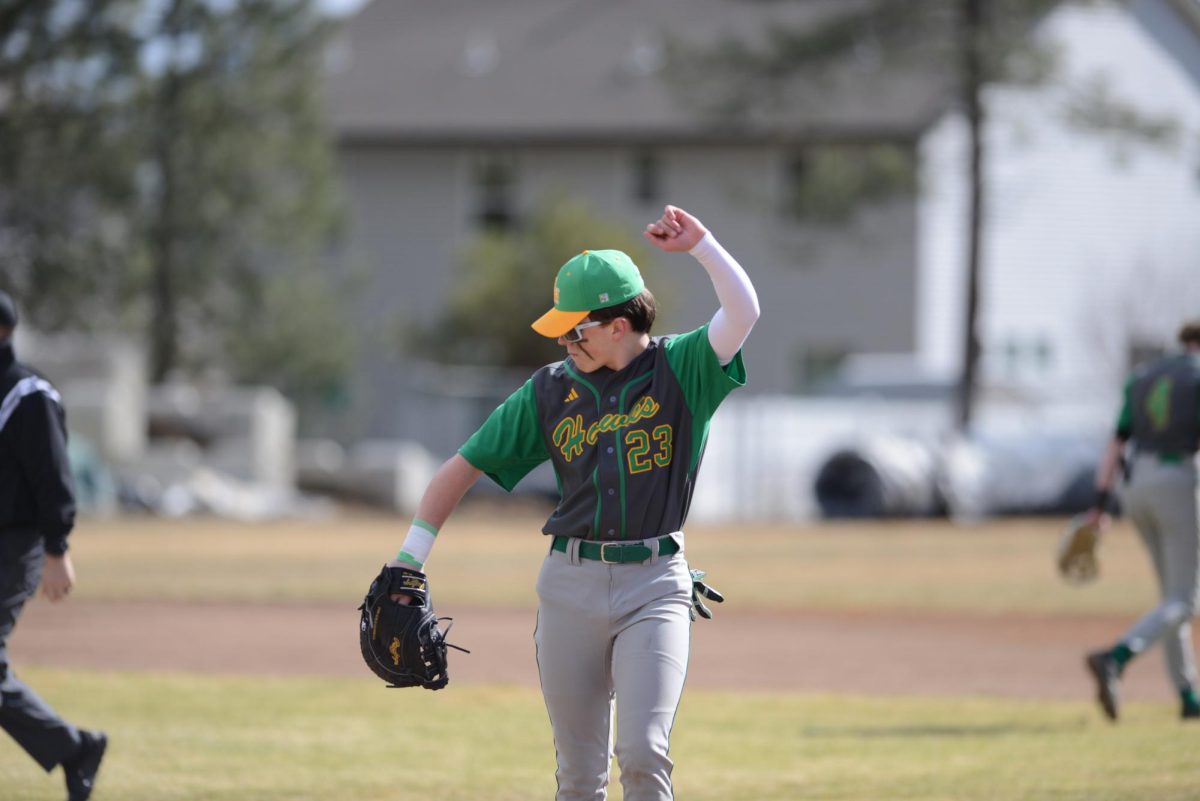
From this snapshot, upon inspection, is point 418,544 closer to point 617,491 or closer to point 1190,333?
point 617,491

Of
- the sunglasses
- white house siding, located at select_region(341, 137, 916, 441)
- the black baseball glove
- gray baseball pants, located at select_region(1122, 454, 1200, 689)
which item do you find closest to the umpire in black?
the black baseball glove

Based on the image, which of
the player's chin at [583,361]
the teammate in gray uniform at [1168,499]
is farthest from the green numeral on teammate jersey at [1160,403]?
the player's chin at [583,361]

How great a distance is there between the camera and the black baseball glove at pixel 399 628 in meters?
5.34

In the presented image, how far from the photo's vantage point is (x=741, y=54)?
95.5 feet

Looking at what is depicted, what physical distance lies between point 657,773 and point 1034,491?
22.4 metres

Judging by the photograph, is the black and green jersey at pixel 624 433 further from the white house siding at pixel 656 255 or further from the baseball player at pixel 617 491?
the white house siding at pixel 656 255

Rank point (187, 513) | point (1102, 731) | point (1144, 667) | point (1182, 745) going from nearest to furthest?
1. point (1182, 745)
2. point (1102, 731)
3. point (1144, 667)
4. point (187, 513)

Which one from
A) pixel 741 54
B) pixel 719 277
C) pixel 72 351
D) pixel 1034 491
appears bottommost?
pixel 719 277

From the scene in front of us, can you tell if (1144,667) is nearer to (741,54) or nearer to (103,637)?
(103,637)

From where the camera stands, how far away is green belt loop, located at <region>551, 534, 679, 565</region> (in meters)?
5.24

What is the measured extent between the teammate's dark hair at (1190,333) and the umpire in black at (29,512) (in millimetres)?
6103

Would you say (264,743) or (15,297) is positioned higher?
(15,297)

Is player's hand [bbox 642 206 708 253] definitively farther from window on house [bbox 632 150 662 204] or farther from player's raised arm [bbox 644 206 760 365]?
window on house [bbox 632 150 662 204]

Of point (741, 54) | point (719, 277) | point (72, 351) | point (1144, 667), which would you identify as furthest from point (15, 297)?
point (719, 277)
